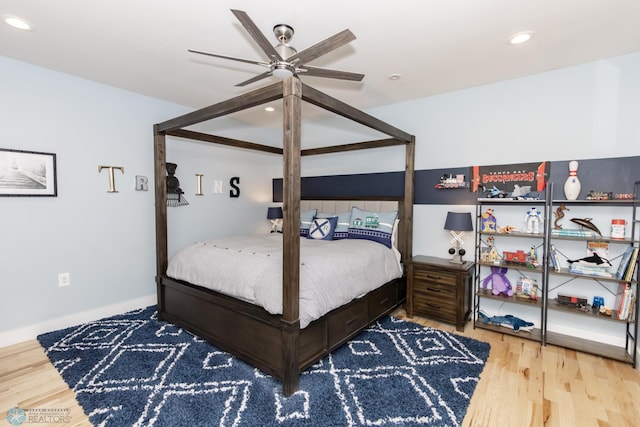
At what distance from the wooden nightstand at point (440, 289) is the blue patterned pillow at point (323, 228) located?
3.22 feet

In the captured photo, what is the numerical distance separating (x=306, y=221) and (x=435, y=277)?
5.80 ft

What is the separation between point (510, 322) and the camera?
2.97m

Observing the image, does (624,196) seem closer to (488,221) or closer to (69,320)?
(488,221)

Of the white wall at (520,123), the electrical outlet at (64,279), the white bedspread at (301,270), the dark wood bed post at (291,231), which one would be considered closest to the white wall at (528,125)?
the white wall at (520,123)

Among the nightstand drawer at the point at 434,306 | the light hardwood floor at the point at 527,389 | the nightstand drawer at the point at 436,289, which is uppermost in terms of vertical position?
the nightstand drawer at the point at 436,289

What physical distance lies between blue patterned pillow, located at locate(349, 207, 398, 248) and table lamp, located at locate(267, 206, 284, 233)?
1377 mm

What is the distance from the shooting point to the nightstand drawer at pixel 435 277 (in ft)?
10.0

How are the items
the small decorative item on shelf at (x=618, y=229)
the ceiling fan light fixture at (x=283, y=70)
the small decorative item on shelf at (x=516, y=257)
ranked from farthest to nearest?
the small decorative item on shelf at (x=516, y=257), the small decorative item on shelf at (x=618, y=229), the ceiling fan light fixture at (x=283, y=70)

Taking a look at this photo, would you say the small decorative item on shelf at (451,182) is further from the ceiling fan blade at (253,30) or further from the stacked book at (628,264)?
the ceiling fan blade at (253,30)

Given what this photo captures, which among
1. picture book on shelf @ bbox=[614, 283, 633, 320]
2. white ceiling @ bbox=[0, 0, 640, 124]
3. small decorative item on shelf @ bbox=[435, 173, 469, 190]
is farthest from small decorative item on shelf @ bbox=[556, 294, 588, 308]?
white ceiling @ bbox=[0, 0, 640, 124]

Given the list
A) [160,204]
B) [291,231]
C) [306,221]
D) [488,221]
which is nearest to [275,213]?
[306,221]

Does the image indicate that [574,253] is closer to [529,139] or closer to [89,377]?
[529,139]

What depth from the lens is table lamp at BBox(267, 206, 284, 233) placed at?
473 cm

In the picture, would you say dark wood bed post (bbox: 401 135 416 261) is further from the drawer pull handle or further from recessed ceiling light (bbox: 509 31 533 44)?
recessed ceiling light (bbox: 509 31 533 44)
